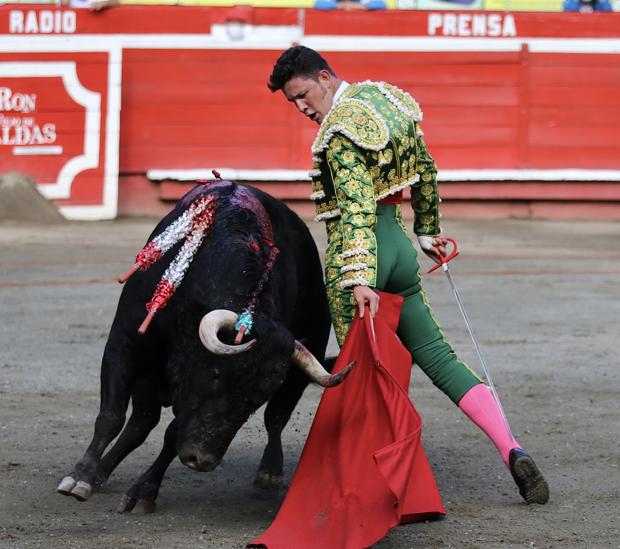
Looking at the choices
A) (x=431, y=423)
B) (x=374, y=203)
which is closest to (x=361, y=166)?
(x=374, y=203)

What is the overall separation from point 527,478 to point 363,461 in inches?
17.4

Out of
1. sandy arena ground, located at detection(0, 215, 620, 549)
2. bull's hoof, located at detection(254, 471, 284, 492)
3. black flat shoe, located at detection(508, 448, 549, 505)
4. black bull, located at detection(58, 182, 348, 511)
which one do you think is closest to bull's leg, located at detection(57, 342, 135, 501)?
black bull, located at detection(58, 182, 348, 511)

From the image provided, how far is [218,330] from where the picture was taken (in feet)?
8.96

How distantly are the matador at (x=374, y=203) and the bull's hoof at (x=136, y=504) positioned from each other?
1.88ft

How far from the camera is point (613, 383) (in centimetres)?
475

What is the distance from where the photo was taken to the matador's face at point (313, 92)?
298 cm

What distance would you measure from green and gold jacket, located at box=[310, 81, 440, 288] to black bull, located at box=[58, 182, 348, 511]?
0.17 meters

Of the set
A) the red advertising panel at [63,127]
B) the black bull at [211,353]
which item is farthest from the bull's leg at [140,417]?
the red advertising panel at [63,127]

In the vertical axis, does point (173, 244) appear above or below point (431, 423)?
above

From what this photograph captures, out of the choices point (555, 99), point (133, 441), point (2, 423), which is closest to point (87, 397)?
point (2, 423)

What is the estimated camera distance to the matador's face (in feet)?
9.77

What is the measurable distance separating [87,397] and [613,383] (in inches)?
70.3

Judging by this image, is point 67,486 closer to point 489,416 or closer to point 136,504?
point 136,504

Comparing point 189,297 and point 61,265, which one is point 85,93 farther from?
point 189,297
